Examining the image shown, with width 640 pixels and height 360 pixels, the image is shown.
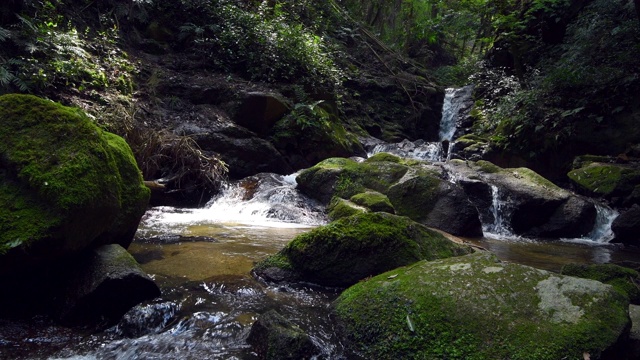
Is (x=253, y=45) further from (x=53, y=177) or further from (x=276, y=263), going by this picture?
(x=53, y=177)

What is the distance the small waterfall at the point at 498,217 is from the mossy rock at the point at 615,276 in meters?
4.62

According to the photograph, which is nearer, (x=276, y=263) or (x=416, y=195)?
(x=276, y=263)

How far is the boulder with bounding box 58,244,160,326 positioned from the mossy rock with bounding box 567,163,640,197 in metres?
9.80

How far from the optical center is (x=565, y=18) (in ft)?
50.2

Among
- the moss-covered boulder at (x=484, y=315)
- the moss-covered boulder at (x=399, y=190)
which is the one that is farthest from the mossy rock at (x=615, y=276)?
the moss-covered boulder at (x=399, y=190)

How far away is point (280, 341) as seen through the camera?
3.17 metres

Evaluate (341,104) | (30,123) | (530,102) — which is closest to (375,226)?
(30,123)

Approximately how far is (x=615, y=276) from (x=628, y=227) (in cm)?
514

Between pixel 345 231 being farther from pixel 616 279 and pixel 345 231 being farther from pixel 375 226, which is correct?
pixel 616 279

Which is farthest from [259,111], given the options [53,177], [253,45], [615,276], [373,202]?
[615,276]

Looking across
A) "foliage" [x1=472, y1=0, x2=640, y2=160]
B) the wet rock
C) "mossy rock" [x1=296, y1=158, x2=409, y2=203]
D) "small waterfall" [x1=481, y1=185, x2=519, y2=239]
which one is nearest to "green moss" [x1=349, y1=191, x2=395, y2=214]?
"mossy rock" [x1=296, y1=158, x2=409, y2=203]

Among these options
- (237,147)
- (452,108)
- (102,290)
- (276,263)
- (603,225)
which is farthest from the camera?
(452,108)

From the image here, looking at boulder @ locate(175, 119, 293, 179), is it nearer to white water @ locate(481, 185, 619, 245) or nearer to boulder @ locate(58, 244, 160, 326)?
white water @ locate(481, 185, 619, 245)

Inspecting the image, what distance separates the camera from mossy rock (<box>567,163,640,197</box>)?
9.82 metres
